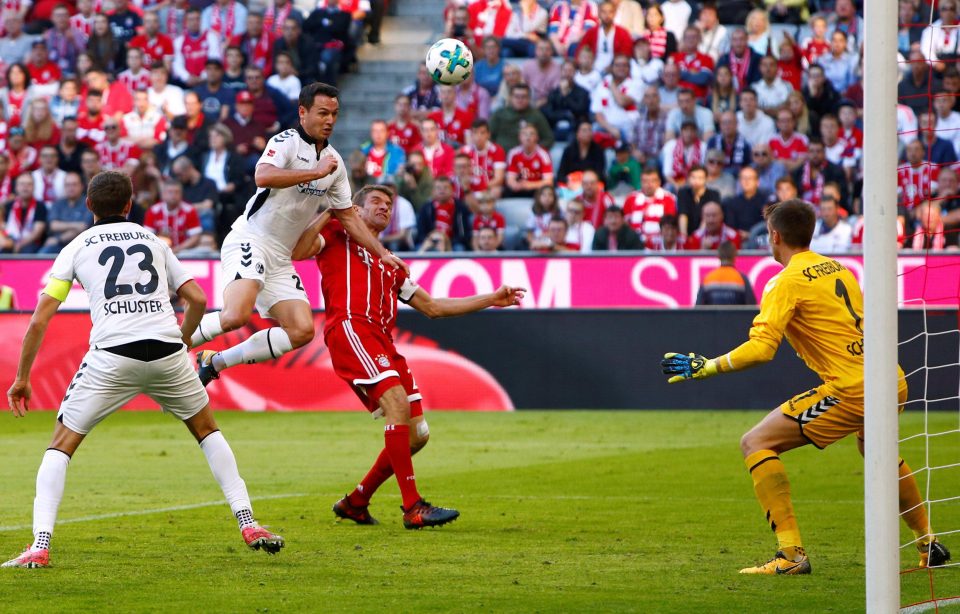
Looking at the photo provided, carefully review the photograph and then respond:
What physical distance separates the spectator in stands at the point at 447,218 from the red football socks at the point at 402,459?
453 inches

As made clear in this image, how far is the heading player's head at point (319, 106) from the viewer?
9211mm

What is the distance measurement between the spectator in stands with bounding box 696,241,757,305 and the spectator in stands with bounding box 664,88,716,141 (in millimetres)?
3481

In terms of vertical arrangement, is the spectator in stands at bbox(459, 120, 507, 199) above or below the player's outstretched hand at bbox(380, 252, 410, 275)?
above

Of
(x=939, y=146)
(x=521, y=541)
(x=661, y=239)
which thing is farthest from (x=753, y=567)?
(x=939, y=146)

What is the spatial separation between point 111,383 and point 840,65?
1589 centimetres

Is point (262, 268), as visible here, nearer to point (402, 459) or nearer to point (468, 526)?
point (402, 459)

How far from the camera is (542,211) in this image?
66.4 feet

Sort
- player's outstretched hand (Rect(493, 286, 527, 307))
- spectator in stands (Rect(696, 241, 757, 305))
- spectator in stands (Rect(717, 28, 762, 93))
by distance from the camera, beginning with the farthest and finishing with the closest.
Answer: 1. spectator in stands (Rect(717, 28, 762, 93))
2. spectator in stands (Rect(696, 241, 757, 305))
3. player's outstretched hand (Rect(493, 286, 527, 307))

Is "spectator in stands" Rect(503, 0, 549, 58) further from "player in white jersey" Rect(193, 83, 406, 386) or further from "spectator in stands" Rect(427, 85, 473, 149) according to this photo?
"player in white jersey" Rect(193, 83, 406, 386)

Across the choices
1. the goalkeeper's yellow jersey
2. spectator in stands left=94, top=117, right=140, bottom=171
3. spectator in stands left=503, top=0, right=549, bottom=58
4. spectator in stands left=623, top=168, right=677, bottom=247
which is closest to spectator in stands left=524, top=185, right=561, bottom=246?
spectator in stands left=623, top=168, right=677, bottom=247

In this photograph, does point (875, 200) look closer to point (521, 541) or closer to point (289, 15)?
point (521, 541)

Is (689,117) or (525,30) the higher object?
(525,30)

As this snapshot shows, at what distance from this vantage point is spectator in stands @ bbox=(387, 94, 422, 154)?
2214cm

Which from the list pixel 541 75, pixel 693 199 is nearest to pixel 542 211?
pixel 693 199
